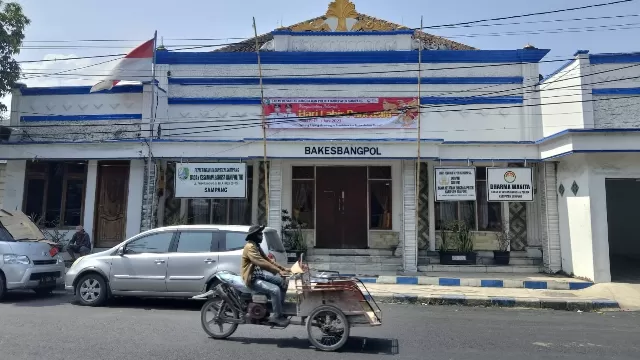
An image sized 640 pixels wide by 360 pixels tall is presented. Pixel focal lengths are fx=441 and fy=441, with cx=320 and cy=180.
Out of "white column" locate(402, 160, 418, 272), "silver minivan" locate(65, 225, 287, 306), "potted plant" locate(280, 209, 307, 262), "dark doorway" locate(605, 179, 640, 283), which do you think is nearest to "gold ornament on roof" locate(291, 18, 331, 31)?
"potted plant" locate(280, 209, 307, 262)

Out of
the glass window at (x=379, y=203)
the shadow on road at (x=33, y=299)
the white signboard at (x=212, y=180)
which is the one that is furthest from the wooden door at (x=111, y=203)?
the glass window at (x=379, y=203)

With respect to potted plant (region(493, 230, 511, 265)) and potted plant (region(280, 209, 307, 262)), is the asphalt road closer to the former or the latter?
potted plant (region(493, 230, 511, 265))

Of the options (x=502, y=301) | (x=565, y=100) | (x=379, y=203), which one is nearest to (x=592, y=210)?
(x=565, y=100)

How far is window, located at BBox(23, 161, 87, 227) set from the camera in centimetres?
1460

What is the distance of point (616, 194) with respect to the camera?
17391 mm

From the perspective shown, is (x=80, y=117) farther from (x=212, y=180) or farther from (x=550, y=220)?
(x=550, y=220)

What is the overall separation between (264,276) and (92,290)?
4336 millimetres

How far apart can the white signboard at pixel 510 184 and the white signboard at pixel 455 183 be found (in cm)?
54

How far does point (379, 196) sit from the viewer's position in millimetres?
14734

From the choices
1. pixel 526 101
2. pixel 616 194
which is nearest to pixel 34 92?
pixel 526 101

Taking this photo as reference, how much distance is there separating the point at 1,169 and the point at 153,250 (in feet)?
31.4

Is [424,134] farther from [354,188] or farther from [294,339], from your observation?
[294,339]

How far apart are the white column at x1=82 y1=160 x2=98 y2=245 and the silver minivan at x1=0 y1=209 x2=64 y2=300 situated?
350cm

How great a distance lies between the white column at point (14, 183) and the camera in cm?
1429
